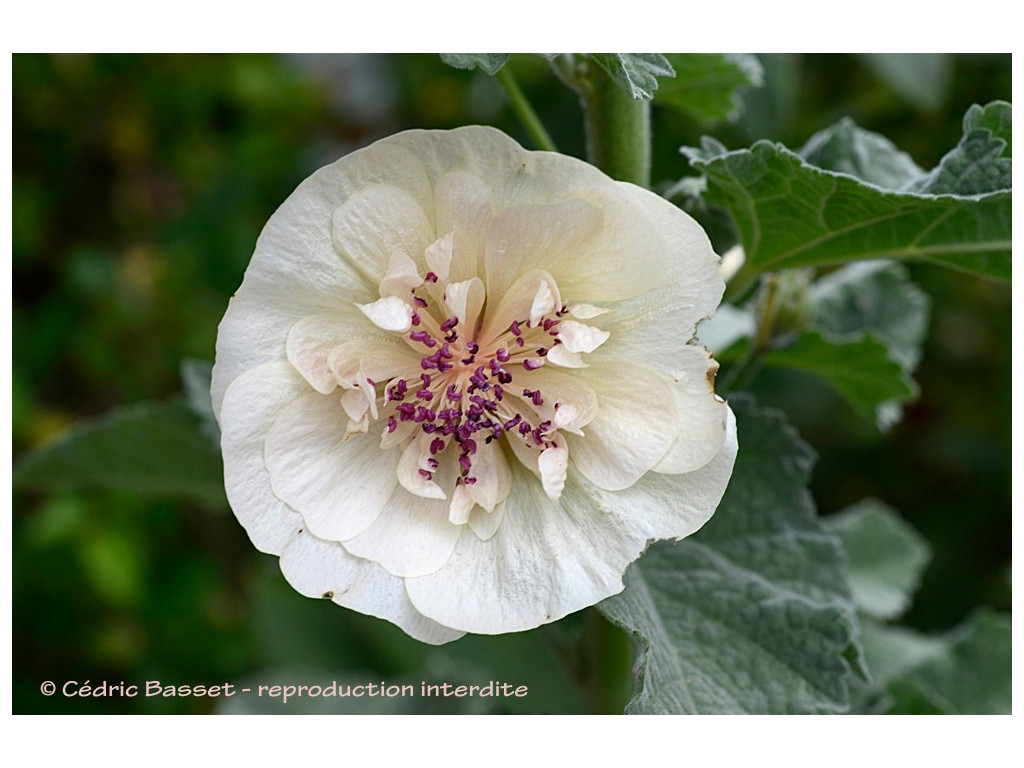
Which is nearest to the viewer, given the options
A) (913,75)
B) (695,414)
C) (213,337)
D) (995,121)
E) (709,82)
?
(695,414)

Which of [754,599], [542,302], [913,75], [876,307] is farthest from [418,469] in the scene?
[913,75]

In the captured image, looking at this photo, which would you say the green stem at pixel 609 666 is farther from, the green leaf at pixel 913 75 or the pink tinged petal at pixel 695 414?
the green leaf at pixel 913 75

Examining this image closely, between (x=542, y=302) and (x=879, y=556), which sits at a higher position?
(x=542, y=302)

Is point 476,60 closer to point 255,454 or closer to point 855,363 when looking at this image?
point 255,454

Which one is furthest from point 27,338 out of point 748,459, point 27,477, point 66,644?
point 748,459

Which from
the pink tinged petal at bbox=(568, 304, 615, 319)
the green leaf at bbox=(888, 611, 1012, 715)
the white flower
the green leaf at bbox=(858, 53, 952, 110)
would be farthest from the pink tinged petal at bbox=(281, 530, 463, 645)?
the green leaf at bbox=(858, 53, 952, 110)

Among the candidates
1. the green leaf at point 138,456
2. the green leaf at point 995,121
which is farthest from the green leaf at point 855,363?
the green leaf at point 138,456

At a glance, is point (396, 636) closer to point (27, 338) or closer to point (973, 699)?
point (973, 699)

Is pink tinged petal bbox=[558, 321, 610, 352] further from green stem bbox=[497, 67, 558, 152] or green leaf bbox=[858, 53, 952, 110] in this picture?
green leaf bbox=[858, 53, 952, 110]
